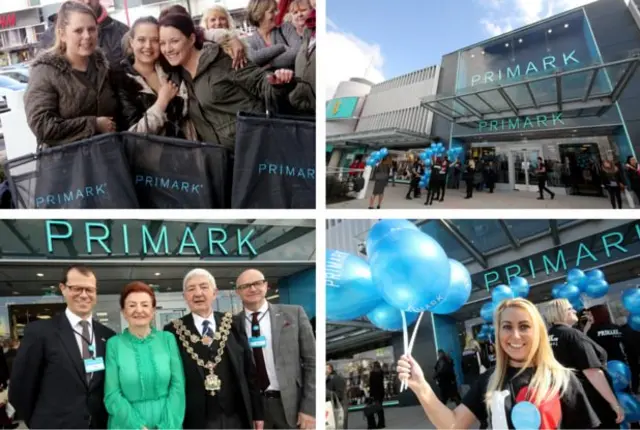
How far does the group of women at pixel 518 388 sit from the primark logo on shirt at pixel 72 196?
1533 mm

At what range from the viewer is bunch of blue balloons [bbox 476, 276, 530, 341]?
224 cm

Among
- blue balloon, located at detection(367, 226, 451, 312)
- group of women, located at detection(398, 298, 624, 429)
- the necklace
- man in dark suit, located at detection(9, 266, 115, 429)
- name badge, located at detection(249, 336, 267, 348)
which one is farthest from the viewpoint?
name badge, located at detection(249, 336, 267, 348)

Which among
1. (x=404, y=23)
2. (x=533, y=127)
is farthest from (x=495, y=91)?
(x=404, y=23)

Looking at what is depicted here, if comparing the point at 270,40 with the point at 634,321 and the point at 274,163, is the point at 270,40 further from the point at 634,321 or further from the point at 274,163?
the point at 634,321

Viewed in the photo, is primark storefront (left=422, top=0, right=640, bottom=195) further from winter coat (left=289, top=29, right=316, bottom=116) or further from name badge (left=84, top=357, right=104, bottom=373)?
name badge (left=84, top=357, right=104, bottom=373)

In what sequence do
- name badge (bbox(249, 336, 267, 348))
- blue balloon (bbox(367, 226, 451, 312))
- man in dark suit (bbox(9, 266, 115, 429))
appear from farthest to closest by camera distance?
1. name badge (bbox(249, 336, 267, 348))
2. man in dark suit (bbox(9, 266, 115, 429))
3. blue balloon (bbox(367, 226, 451, 312))

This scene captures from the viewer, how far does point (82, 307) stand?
2.24 meters

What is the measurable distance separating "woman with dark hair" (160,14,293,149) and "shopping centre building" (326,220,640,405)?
66cm

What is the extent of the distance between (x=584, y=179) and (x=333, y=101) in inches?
47.5

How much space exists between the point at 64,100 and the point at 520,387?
7.56 feet

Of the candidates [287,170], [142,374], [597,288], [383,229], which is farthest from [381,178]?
[142,374]

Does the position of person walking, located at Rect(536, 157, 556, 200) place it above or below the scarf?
below

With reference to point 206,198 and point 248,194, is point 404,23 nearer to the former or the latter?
point 248,194

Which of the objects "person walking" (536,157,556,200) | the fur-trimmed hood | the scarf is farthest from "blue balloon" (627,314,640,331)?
the scarf
